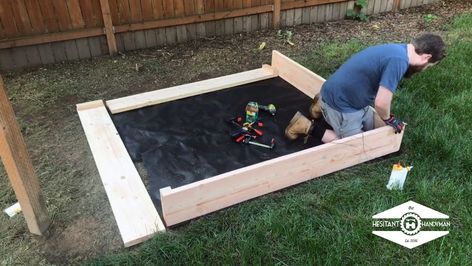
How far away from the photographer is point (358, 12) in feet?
22.3

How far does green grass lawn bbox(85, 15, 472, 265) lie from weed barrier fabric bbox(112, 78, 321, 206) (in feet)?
1.62

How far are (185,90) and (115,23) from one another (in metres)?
1.71

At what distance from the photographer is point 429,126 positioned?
11.7 feet

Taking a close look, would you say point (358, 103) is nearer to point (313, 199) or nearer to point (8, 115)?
point (313, 199)

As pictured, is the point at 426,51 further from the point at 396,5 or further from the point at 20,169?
the point at 396,5

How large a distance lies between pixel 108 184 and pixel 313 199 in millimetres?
1578

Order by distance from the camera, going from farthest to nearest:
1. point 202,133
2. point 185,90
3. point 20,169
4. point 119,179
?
point 185,90 → point 202,133 → point 119,179 → point 20,169

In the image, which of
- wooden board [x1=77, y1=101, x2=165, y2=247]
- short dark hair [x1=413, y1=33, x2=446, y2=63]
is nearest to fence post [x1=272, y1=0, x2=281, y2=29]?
wooden board [x1=77, y1=101, x2=165, y2=247]

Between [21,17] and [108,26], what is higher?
[21,17]

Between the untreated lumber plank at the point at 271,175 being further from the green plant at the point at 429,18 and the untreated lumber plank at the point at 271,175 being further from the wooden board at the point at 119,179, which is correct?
the green plant at the point at 429,18

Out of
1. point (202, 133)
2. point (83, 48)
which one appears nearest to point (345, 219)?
point (202, 133)

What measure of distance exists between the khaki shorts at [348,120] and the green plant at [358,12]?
3.85m

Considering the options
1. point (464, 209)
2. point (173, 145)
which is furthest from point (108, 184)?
point (464, 209)

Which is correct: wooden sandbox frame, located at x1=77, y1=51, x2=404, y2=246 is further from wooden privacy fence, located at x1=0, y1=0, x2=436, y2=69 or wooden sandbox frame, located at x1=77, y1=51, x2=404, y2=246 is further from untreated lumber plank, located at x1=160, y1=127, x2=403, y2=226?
wooden privacy fence, located at x1=0, y1=0, x2=436, y2=69
